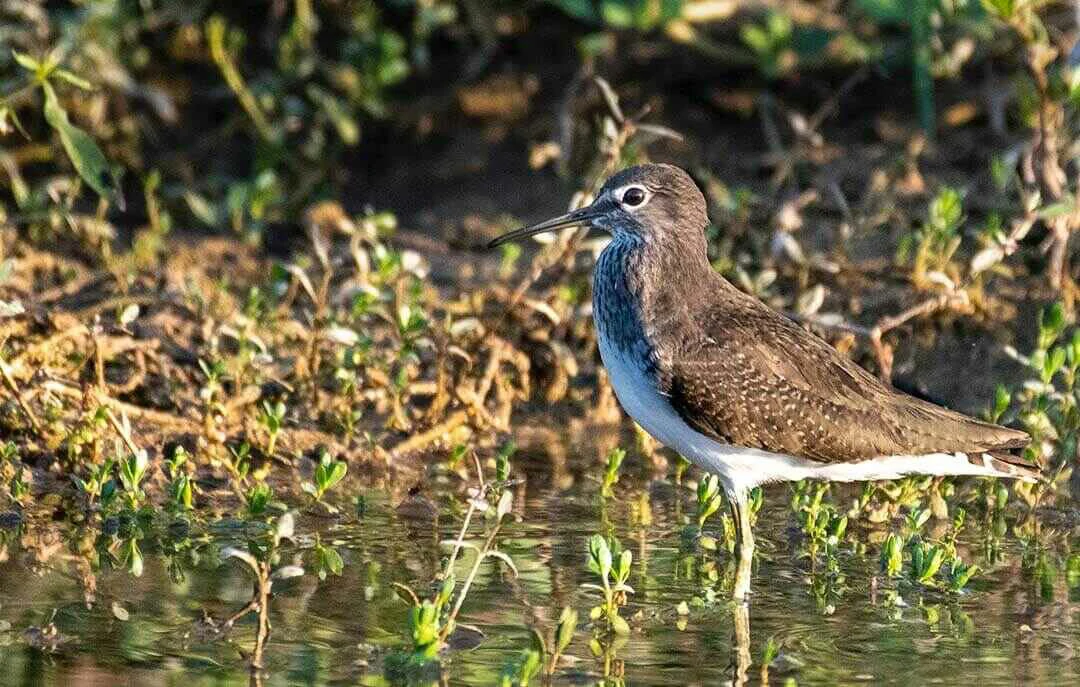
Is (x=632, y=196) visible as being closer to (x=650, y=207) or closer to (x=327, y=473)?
(x=650, y=207)

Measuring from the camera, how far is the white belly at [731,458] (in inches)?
277

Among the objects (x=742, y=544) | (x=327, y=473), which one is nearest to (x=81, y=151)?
(x=327, y=473)

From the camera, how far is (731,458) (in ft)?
23.1

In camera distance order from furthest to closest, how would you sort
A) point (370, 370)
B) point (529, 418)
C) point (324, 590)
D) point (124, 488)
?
point (529, 418)
point (370, 370)
point (124, 488)
point (324, 590)

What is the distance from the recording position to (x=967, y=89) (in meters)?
11.2

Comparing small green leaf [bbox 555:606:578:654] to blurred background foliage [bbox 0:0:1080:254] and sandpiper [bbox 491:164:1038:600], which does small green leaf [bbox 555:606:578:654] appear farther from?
blurred background foliage [bbox 0:0:1080:254]

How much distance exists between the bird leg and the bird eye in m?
1.31

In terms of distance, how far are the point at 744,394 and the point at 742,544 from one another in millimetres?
563

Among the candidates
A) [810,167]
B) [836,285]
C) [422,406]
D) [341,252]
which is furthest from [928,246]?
[341,252]

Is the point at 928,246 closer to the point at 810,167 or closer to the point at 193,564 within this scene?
the point at 810,167

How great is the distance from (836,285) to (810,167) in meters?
1.33

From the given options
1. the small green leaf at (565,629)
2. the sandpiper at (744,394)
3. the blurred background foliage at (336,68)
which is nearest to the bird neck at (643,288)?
the sandpiper at (744,394)

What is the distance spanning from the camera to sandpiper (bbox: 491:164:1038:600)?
7.04 m

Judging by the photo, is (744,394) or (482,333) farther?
(482,333)
